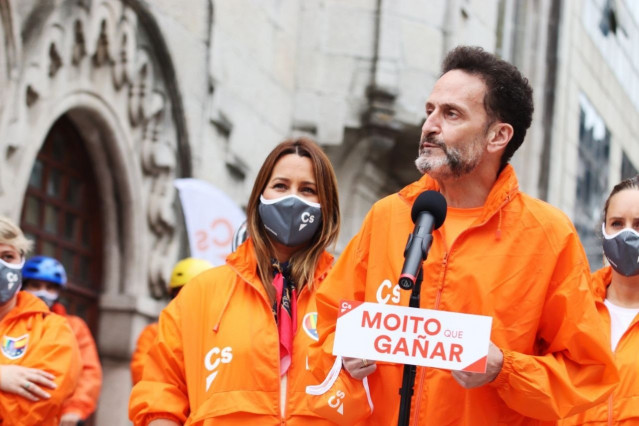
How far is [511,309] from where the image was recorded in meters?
4.08

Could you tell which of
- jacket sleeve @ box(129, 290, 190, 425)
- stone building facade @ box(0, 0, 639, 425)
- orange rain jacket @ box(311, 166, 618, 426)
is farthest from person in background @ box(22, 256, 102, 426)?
orange rain jacket @ box(311, 166, 618, 426)

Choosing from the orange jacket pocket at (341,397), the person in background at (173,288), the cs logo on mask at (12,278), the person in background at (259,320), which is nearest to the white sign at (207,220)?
the person in background at (173,288)

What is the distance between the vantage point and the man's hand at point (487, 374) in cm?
380

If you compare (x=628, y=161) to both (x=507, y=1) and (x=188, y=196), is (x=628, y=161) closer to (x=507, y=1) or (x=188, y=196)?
(x=507, y=1)

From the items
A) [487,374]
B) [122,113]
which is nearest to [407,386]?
[487,374]

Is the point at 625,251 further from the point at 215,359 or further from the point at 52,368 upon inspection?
the point at 52,368

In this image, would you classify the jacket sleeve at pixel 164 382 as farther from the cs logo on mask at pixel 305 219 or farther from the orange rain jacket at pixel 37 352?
the orange rain jacket at pixel 37 352

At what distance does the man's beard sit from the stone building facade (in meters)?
4.85

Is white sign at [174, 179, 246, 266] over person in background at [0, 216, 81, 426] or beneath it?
over

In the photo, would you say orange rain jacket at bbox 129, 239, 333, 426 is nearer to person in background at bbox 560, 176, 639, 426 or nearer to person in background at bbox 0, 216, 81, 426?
person in background at bbox 560, 176, 639, 426

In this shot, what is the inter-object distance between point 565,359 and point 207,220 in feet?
15.9

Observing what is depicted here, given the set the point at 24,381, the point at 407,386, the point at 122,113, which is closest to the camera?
the point at 407,386

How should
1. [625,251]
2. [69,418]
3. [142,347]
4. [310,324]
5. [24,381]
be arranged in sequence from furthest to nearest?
[142,347], [69,418], [24,381], [625,251], [310,324]

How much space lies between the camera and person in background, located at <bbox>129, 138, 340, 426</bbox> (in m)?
4.81
